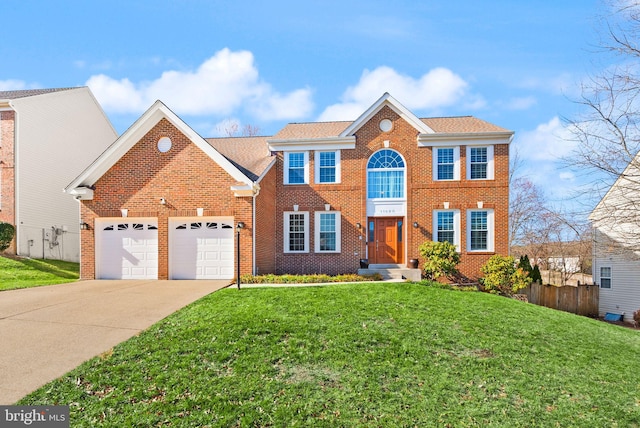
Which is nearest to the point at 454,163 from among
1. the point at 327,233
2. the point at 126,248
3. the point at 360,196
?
the point at 360,196

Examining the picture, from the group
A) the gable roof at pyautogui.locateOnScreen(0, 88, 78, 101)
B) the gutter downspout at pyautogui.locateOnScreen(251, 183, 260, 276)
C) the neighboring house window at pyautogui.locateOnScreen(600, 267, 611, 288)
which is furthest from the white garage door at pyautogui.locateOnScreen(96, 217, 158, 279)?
the neighboring house window at pyautogui.locateOnScreen(600, 267, 611, 288)

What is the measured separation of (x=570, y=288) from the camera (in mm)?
18406

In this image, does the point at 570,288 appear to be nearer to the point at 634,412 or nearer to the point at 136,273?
the point at 634,412

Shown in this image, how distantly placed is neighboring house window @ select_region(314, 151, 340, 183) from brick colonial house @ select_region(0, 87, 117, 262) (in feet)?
44.8

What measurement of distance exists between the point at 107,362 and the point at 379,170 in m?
13.2

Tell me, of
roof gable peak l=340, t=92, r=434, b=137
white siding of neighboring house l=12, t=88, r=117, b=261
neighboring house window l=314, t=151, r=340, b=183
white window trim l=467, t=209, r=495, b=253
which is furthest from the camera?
white siding of neighboring house l=12, t=88, r=117, b=261

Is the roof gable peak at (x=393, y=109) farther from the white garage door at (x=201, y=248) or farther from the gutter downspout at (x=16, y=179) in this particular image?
the gutter downspout at (x=16, y=179)

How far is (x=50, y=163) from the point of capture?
20688 mm

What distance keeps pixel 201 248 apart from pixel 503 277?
10.9m

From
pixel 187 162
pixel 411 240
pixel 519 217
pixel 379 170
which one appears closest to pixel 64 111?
pixel 187 162

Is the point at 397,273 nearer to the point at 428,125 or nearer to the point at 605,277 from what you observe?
the point at 428,125

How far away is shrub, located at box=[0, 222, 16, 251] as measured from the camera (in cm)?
1741

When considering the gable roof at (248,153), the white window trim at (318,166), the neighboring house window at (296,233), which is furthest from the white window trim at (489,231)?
the gable roof at (248,153)

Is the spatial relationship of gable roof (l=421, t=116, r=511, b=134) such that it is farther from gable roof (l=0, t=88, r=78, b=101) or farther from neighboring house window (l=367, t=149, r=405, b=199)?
gable roof (l=0, t=88, r=78, b=101)
